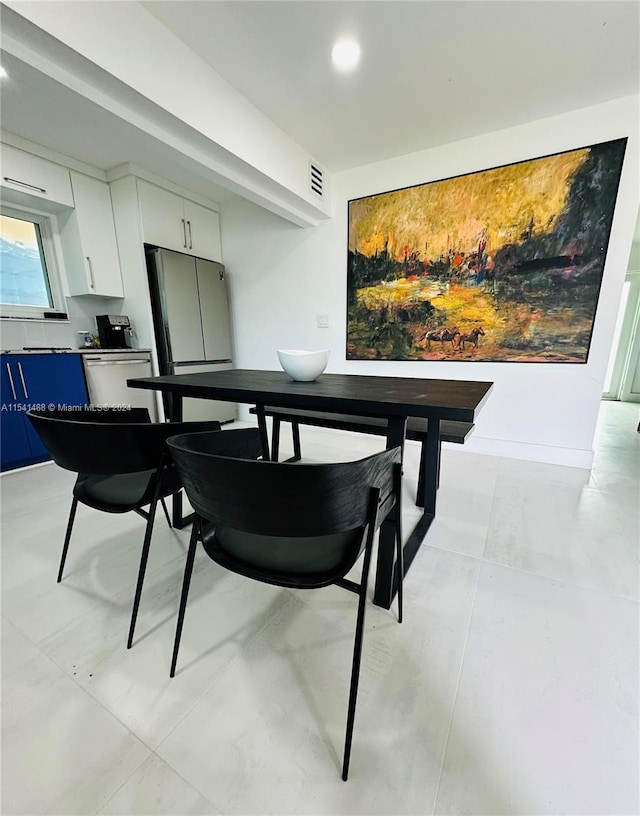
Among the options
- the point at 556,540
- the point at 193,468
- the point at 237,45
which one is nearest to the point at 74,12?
the point at 237,45

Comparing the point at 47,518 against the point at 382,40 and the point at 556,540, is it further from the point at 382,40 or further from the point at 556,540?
the point at 382,40

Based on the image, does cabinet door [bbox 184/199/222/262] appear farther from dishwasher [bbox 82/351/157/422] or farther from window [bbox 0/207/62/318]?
dishwasher [bbox 82/351/157/422]

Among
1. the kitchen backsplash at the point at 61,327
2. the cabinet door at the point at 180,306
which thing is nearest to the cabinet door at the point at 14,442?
the kitchen backsplash at the point at 61,327

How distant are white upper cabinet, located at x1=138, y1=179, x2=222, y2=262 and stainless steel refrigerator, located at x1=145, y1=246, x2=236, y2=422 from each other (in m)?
0.21

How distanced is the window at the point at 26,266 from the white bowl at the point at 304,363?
2.86 metres

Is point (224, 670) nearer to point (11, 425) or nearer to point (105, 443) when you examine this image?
point (105, 443)

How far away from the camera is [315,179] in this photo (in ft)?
9.58

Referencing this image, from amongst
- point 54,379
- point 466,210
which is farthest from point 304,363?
point 54,379

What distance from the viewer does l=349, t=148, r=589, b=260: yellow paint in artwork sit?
2377 millimetres

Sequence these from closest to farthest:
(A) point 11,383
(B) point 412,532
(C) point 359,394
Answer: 1. (C) point 359,394
2. (B) point 412,532
3. (A) point 11,383

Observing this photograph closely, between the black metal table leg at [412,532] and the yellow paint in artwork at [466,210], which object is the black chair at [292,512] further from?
the yellow paint in artwork at [466,210]

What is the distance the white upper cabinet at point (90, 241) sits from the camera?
2.93 m

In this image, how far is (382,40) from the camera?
5.69 feet

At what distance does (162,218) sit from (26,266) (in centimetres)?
131
